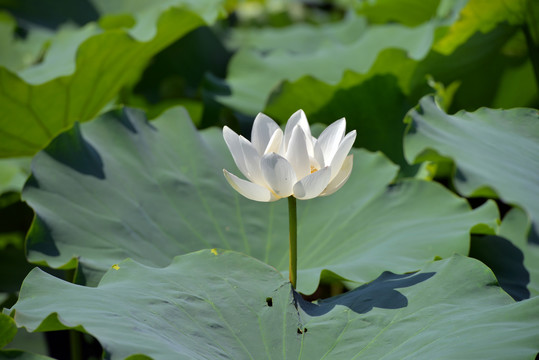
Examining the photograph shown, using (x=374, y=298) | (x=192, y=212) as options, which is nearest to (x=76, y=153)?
(x=192, y=212)

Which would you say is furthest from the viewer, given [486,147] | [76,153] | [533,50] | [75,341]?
[533,50]

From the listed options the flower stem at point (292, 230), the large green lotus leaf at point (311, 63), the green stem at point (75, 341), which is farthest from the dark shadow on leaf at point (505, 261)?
the green stem at point (75, 341)

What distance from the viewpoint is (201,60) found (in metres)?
2.73

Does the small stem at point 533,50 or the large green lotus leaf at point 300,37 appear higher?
the small stem at point 533,50

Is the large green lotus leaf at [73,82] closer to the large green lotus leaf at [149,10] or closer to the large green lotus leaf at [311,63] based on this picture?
the large green lotus leaf at [149,10]

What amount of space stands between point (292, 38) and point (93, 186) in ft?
6.05

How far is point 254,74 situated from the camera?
213cm

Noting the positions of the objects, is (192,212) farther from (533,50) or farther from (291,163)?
(533,50)

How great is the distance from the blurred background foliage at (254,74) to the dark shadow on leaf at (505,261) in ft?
0.05

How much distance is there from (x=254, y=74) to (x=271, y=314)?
134 centimetres

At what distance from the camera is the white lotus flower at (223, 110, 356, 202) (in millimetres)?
917

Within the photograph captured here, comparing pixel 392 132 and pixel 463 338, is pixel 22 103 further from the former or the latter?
pixel 463 338

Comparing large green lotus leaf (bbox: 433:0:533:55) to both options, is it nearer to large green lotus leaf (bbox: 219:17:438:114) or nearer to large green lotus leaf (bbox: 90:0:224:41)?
large green lotus leaf (bbox: 219:17:438:114)

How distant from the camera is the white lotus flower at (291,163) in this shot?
36.1 inches
